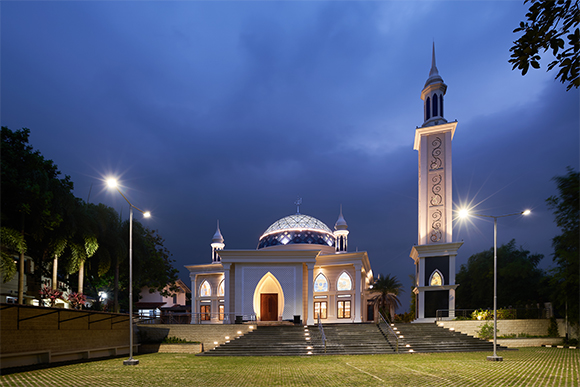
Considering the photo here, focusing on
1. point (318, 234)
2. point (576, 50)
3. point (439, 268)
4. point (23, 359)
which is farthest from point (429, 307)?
point (576, 50)

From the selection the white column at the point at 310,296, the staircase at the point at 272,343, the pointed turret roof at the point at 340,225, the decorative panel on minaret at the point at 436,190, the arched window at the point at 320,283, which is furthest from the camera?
the pointed turret roof at the point at 340,225

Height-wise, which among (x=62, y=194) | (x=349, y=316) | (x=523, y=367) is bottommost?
(x=349, y=316)

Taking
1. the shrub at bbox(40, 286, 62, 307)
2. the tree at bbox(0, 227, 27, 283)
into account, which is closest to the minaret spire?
the shrub at bbox(40, 286, 62, 307)

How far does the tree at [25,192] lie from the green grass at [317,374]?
26.4 ft

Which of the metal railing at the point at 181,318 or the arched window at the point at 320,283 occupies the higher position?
the arched window at the point at 320,283

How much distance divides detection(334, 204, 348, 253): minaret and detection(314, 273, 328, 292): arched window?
6.45 metres

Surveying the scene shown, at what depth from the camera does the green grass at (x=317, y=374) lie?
1134cm

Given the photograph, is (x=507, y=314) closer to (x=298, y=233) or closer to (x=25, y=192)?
(x=298, y=233)

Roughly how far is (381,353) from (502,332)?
33.6 feet

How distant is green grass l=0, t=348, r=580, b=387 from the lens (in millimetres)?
11336

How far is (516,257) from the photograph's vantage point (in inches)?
1580

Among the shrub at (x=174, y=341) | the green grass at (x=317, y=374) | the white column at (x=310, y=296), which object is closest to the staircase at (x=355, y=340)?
the white column at (x=310, y=296)

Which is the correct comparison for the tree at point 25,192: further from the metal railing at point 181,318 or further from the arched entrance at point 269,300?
the arched entrance at point 269,300

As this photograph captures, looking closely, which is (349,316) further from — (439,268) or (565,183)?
(565,183)
